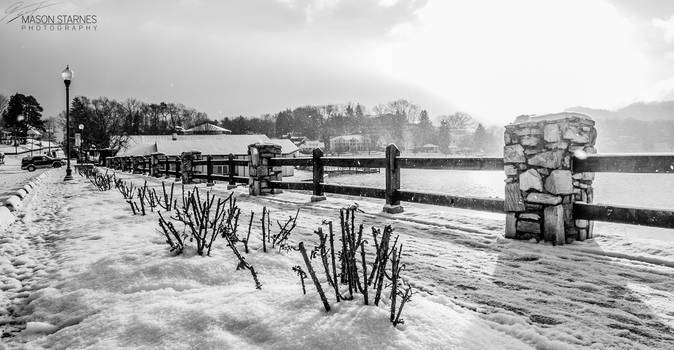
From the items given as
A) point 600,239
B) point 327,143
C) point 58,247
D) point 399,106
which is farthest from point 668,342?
point 399,106

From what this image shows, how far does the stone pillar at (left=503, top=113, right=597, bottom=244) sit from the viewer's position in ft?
14.2

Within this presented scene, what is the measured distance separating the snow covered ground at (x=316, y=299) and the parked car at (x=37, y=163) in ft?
135

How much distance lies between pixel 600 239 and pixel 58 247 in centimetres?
649

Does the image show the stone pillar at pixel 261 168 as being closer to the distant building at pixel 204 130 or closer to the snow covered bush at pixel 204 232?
the snow covered bush at pixel 204 232

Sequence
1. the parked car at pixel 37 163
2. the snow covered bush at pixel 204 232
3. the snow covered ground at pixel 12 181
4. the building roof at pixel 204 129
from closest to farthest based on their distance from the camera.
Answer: the snow covered bush at pixel 204 232 → the snow covered ground at pixel 12 181 → the parked car at pixel 37 163 → the building roof at pixel 204 129

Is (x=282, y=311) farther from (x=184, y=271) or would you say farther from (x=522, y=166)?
(x=522, y=166)

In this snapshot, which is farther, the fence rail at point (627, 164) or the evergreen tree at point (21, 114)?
the evergreen tree at point (21, 114)

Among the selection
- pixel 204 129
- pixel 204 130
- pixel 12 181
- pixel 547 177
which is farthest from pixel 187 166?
pixel 204 129

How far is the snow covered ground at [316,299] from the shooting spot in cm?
201

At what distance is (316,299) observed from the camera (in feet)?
7.59

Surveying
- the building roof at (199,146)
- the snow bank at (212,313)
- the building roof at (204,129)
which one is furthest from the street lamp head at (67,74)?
the building roof at (204,129)

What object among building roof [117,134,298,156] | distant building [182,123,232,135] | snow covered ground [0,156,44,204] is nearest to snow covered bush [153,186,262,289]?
snow covered ground [0,156,44,204]

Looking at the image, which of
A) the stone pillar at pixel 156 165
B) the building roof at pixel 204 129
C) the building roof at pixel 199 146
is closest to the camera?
the stone pillar at pixel 156 165

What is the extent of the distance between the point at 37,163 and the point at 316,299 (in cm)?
4810
